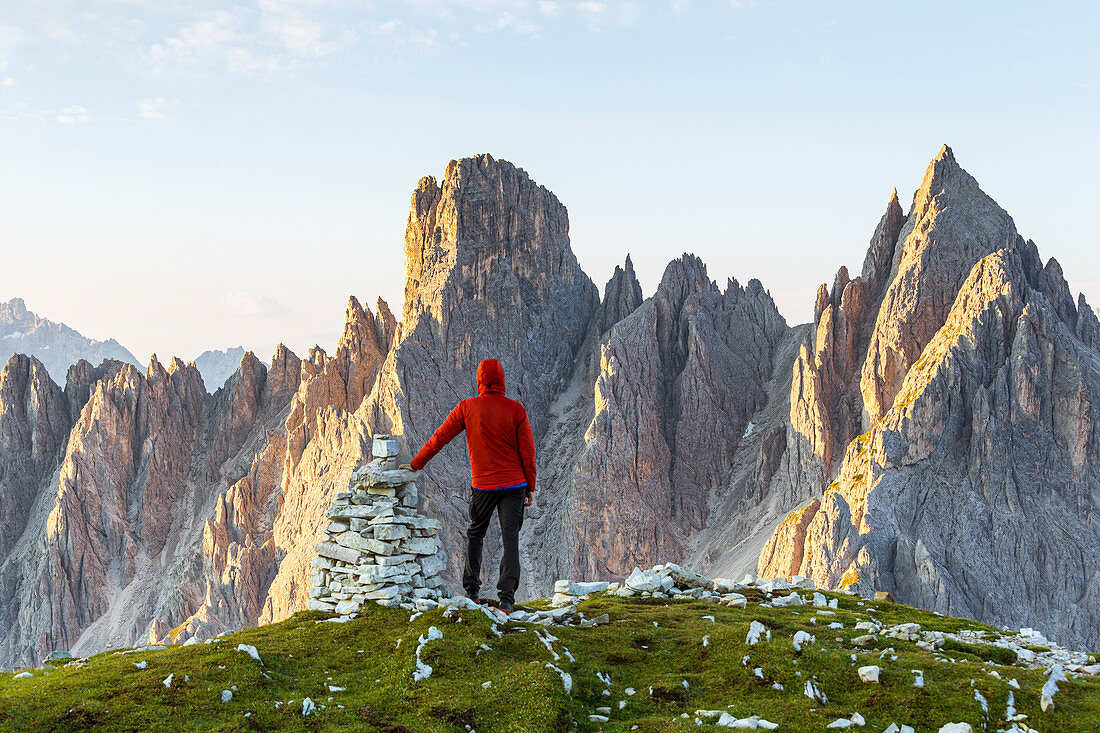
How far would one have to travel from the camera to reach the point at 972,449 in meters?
86.8

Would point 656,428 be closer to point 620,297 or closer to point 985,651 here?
point 620,297

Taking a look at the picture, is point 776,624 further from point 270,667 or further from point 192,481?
point 192,481

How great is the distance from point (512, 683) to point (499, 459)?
18.7 feet

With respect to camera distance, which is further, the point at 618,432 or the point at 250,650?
the point at 618,432

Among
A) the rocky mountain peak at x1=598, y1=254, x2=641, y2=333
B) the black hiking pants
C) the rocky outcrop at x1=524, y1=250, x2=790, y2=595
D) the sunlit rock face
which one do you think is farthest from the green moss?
the rocky mountain peak at x1=598, y1=254, x2=641, y2=333

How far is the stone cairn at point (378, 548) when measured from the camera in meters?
20.4

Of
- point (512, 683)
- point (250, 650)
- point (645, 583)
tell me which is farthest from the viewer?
point (645, 583)

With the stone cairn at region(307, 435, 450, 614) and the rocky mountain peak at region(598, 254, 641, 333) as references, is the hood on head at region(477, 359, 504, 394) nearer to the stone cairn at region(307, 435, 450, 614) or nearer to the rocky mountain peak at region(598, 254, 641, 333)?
the stone cairn at region(307, 435, 450, 614)

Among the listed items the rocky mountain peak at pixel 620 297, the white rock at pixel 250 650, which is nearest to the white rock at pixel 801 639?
the white rock at pixel 250 650

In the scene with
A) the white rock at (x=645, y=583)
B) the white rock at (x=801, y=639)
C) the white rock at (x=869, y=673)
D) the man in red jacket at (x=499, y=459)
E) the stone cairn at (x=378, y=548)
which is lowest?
the white rock at (x=645, y=583)

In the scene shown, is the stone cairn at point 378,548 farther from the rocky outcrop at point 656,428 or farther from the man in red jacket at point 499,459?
the rocky outcrop at point 656,428

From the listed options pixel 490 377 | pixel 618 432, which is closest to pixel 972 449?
pixel 618 432

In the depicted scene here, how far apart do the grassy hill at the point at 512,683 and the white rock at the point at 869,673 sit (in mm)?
200

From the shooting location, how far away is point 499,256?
150125 mm
